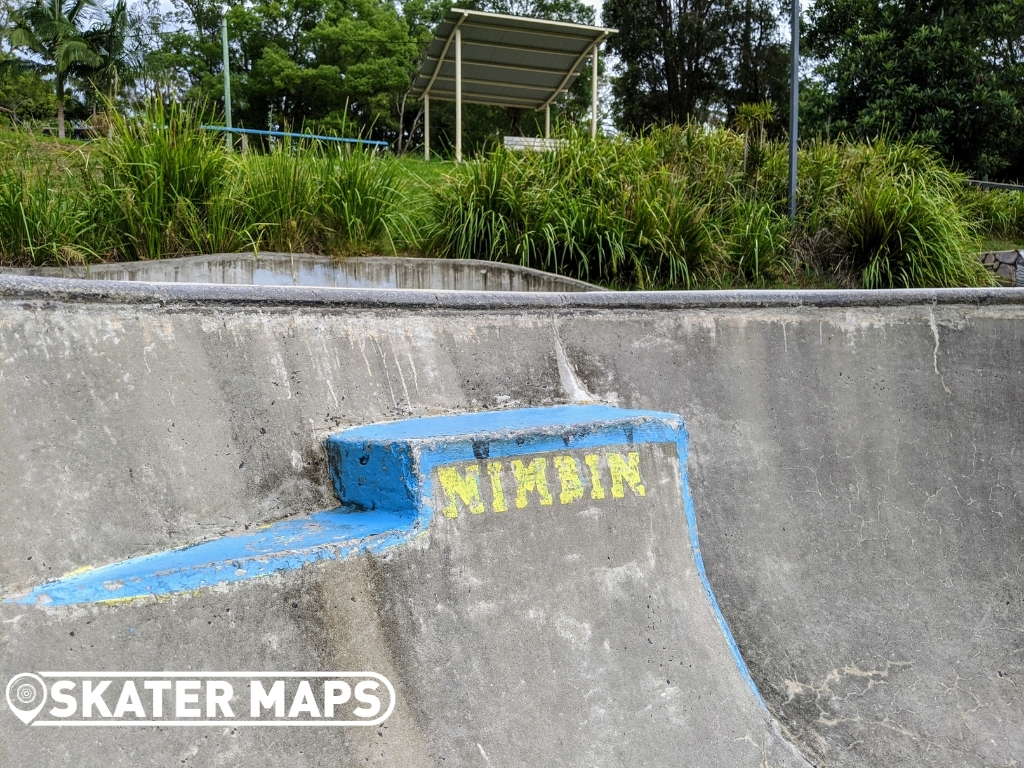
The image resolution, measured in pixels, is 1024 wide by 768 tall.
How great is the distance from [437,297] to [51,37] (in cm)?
3372

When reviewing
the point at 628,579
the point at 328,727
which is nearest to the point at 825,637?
the point at 628,579

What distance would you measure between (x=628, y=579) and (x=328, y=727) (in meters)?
0.97

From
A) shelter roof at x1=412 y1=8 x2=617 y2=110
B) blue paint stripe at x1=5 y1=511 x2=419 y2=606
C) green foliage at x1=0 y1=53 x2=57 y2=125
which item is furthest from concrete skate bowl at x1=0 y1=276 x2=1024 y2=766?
green foliage at x1=0 y1=53 x2=57 y2=125

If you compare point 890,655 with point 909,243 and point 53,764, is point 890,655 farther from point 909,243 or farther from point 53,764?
point 909,243

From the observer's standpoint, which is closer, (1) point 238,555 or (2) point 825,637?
(1) point 238,555

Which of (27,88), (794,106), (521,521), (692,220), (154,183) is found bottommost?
(521,521)

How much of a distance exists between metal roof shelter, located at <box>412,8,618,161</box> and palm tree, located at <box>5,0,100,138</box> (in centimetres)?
2111

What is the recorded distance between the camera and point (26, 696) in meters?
1.86

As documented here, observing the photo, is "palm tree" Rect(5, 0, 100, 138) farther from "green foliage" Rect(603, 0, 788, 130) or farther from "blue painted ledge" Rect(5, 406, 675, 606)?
"blue painted ledge" Rect(5, 406, 675, 606)

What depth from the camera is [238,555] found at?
2135 mm

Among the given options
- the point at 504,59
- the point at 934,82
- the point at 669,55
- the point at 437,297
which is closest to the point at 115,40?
the point at 669,55

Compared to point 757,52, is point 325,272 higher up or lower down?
lower down

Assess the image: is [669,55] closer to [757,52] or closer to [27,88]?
[757,52]

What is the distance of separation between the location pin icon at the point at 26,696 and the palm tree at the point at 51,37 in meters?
32.3
